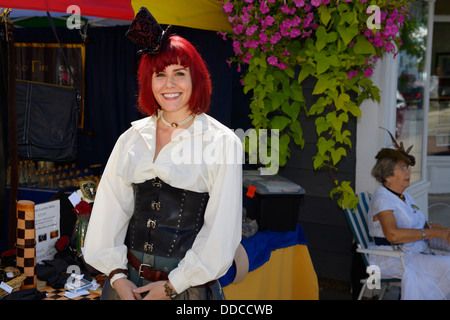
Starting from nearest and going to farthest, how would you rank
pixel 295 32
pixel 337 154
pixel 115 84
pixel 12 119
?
pixel 12 119 < pixel 295 32 < pixel 337 154 < pixel 115 84

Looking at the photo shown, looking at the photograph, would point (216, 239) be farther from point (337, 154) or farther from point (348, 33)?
point (337, 154)

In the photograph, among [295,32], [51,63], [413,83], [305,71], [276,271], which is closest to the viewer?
[276,271]

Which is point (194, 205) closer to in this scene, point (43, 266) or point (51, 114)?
point (43, 266)

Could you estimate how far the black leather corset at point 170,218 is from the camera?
164cm

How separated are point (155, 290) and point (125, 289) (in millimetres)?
115

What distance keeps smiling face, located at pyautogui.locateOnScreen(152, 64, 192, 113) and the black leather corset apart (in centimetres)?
27

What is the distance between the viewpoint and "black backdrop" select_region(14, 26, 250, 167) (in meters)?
3.56

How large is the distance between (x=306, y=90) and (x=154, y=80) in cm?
224

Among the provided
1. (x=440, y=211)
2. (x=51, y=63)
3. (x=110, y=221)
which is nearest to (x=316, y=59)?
(x=110, y=221)

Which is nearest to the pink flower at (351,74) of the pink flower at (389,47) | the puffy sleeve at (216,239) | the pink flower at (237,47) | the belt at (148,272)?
the pink flower at (389,47)

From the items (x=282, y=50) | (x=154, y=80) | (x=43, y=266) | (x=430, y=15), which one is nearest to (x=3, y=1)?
(x=154, y=80)

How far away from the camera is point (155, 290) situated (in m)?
1.58


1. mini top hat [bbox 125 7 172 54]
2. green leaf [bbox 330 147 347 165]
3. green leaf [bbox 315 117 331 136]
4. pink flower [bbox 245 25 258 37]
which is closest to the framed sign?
pink flower [bbox 245 25 258 37]

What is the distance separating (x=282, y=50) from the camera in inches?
132
